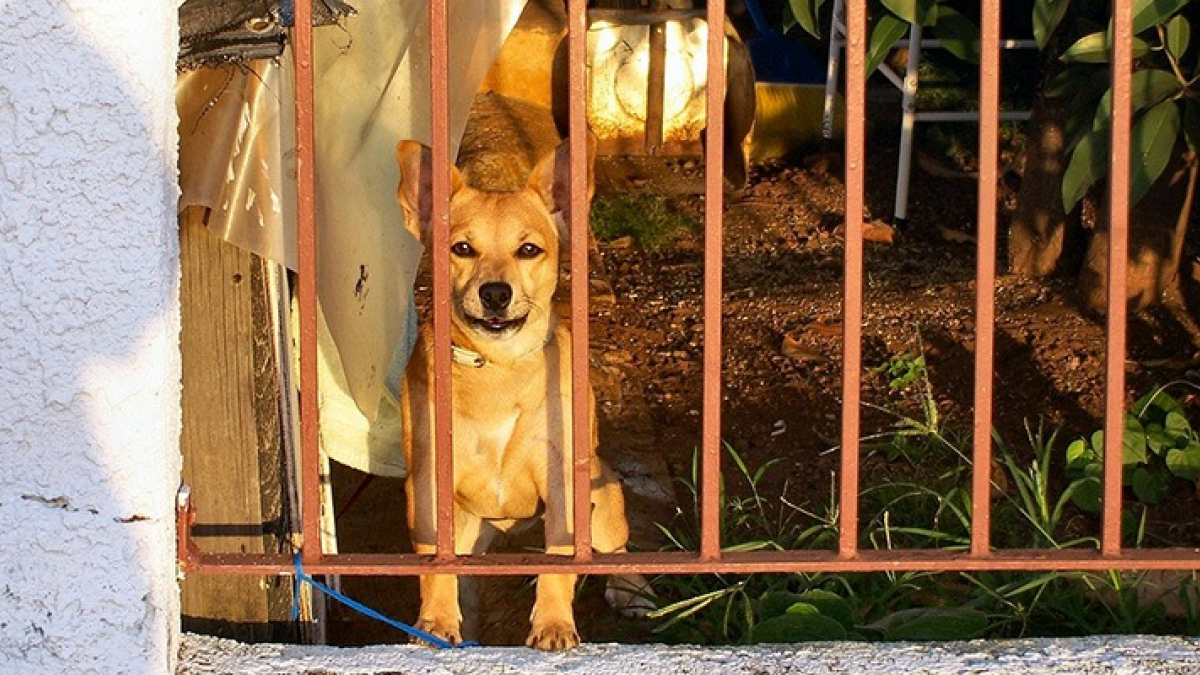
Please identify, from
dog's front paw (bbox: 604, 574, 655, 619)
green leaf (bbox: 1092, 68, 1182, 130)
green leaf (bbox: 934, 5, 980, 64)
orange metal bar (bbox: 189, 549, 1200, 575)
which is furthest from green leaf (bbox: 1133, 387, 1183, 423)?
orange metal bar (bbox: 189, 549, 1200, 575)

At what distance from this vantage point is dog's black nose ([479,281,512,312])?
400 cm

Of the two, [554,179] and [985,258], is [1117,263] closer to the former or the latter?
[985,258]

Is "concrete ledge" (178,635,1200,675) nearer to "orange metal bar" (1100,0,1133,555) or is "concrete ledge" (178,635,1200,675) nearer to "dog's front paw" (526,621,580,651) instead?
"dog's front paw" (526,621,580,651)

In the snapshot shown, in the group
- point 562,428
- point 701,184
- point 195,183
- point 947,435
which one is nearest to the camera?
point 195,183

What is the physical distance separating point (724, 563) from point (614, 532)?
109cm

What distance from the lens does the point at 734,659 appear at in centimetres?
320

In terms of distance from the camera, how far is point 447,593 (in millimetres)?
3730

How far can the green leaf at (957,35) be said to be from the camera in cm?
591

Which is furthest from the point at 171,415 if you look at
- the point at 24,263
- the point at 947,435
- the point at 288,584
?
the point at 947,435

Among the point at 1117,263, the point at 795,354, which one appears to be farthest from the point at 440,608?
the point at 795,354

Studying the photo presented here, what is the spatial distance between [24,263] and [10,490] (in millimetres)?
368

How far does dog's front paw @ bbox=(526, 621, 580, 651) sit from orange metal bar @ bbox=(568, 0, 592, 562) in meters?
0.29

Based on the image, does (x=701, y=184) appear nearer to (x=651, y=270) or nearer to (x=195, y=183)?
(x=651, y=270)

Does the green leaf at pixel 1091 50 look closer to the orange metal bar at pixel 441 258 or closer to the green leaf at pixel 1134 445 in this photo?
the green leaf at pixel 1134 445
